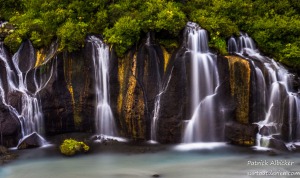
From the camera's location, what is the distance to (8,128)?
546 inches

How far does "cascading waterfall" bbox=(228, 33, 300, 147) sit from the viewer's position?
13.4 m

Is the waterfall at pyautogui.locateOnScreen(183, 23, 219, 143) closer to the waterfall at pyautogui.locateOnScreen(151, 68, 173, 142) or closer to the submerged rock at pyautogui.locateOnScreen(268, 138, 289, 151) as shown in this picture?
the waterfall at pyautogui.locateOnScreen(151, 68, 173, 142)

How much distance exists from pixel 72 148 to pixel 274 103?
294 inches

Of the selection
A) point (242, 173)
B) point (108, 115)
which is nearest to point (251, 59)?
point (242, 173)

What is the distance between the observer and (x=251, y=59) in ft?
47.0

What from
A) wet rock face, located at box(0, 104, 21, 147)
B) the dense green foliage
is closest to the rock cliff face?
wet rock face, located at box(0, 104, 21, 147)

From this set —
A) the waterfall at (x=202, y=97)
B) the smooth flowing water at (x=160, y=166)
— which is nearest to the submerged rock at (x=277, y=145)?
the smooth flowing water at (x=160, y=166)

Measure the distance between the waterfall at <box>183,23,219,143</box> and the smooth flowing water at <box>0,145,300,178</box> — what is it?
91 centimetres

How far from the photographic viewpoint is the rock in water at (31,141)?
13.8 metres

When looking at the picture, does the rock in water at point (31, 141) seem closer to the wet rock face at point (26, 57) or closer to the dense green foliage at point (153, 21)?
the wet rock face at point (26, 57)

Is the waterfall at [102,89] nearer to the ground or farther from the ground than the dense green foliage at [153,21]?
nearer to the ground

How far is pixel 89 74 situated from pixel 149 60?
8.10ft

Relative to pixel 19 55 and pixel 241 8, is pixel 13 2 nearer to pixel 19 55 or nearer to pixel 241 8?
pixel 19 55

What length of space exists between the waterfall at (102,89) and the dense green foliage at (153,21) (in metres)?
0.55
